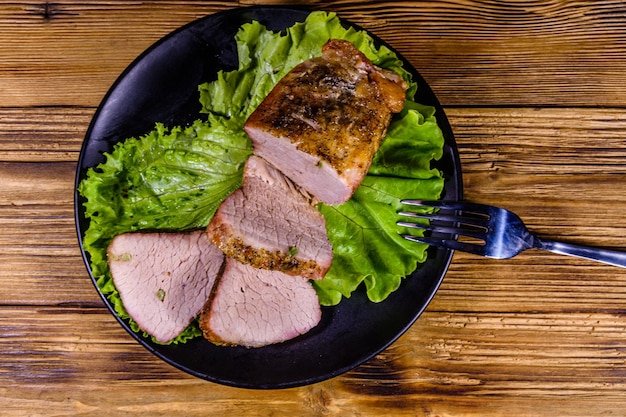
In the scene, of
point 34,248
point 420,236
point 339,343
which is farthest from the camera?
point 34,248

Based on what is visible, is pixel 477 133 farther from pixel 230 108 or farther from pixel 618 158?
pixel 230 108

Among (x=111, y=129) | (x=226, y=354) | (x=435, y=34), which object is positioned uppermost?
(x=435, y=34)

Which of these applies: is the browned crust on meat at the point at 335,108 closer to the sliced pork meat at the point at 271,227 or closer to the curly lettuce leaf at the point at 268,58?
the curly lettuce leaf at the point at 268,58

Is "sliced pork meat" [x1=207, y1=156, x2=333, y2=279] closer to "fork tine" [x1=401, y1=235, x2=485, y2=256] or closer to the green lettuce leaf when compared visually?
the green lettuce leaf

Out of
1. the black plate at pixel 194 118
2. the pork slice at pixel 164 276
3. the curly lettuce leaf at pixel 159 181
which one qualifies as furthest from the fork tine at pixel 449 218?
the pork slice at pixel 164 276

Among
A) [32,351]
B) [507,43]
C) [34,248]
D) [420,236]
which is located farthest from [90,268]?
[507,43]

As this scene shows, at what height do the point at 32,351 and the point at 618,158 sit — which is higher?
the point at 618,158

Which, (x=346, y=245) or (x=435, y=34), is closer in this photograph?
(x=346, y=245)
